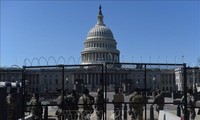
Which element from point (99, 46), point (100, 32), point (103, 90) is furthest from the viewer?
point (100, 32)

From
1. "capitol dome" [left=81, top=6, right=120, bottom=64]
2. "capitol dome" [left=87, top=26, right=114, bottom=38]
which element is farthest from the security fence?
"capitol dome" [left=87, top=26, right=114, bottom=38]

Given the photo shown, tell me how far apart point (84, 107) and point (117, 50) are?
154 m

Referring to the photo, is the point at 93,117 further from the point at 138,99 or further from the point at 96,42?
the point at 96,42

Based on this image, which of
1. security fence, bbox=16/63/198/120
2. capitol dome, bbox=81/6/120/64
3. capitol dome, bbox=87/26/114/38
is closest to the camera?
security fence, bbox=16/63/198/120

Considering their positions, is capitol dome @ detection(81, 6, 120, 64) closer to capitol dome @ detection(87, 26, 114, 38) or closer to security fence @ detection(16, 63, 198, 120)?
capitol dome @ detection(87, 26, 114, 38)

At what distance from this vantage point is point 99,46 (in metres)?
167

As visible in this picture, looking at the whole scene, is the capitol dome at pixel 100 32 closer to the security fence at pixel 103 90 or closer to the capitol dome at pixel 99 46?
the capitol dome at pixel 99 46

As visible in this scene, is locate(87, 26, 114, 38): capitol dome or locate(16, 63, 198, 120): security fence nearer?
locate(16, 63, 198, 120): security fence

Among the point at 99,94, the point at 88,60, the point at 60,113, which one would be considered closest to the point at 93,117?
the point at 99,94

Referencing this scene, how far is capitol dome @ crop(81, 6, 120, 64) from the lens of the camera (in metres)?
161

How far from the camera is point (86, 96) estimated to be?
53.6 ft

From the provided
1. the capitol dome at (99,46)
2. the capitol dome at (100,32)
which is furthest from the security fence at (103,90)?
the capitol dome at (100,32)

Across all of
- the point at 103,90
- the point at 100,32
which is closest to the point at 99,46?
the point at 100,32

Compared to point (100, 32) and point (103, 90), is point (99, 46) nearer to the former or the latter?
point (100, 32)
